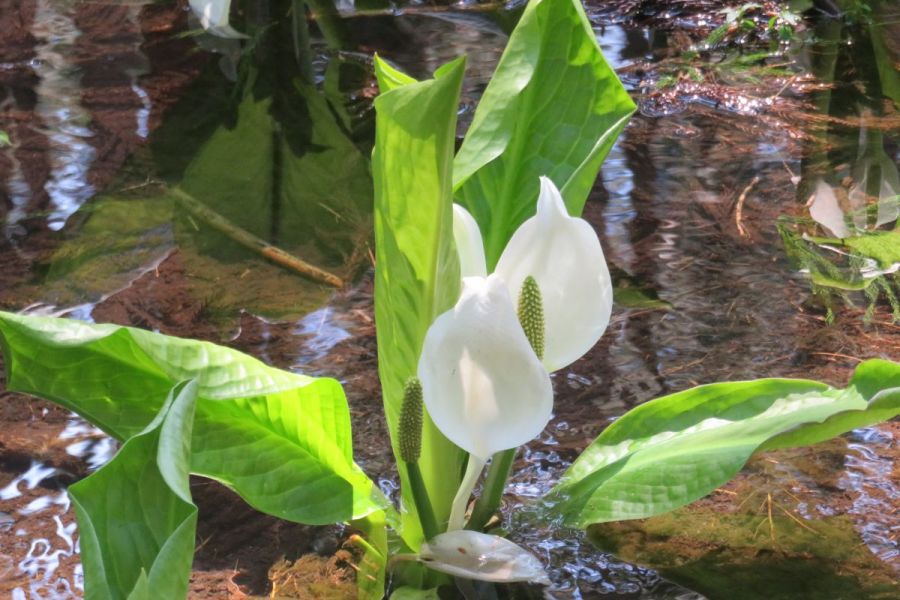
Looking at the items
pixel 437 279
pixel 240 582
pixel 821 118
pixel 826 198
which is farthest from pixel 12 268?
pixel 821 118

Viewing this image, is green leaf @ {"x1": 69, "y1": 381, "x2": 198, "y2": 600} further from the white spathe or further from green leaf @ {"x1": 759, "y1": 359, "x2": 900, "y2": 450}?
green leaf @ {"x1": 759, "y1": 359, "x2": 900, "y2": 450}

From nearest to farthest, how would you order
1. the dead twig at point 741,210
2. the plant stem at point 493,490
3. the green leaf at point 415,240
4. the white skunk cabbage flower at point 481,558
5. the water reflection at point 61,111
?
the green leaf at point 415,240 → the white skunk cabbage flower at point 481,558 → the plant stem at point 493,490 → the dead twig at point 741,210 → the water reflection at point 61,111

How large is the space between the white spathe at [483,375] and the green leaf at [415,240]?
82 millimetres

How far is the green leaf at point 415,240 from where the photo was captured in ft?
2.90

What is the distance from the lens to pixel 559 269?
1.02m

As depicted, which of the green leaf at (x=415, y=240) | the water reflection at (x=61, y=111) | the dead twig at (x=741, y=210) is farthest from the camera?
the water reflection at (x=61, y=111)

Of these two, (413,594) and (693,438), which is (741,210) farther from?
(413,594)

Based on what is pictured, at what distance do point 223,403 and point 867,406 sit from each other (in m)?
0.55

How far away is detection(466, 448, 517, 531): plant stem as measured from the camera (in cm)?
109

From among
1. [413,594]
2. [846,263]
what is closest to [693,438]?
[413,594]

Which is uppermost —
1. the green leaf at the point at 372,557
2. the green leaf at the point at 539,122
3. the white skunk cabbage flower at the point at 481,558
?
the green leaf at the point at 539,122

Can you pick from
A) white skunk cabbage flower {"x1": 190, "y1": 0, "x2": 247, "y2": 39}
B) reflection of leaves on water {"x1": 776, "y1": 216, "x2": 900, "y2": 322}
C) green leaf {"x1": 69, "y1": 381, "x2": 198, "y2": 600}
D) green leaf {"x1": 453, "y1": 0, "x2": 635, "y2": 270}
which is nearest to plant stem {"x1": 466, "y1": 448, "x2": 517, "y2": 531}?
green leaf {"x1": 453, "y1": 0, "x2": 635, "y2": 270}

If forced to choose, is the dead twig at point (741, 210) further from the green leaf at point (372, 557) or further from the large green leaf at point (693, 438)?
the green leaf at point (372, 557)

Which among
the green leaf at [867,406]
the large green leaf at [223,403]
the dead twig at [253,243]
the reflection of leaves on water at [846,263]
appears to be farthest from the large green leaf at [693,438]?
the dead twig at [253,243]
